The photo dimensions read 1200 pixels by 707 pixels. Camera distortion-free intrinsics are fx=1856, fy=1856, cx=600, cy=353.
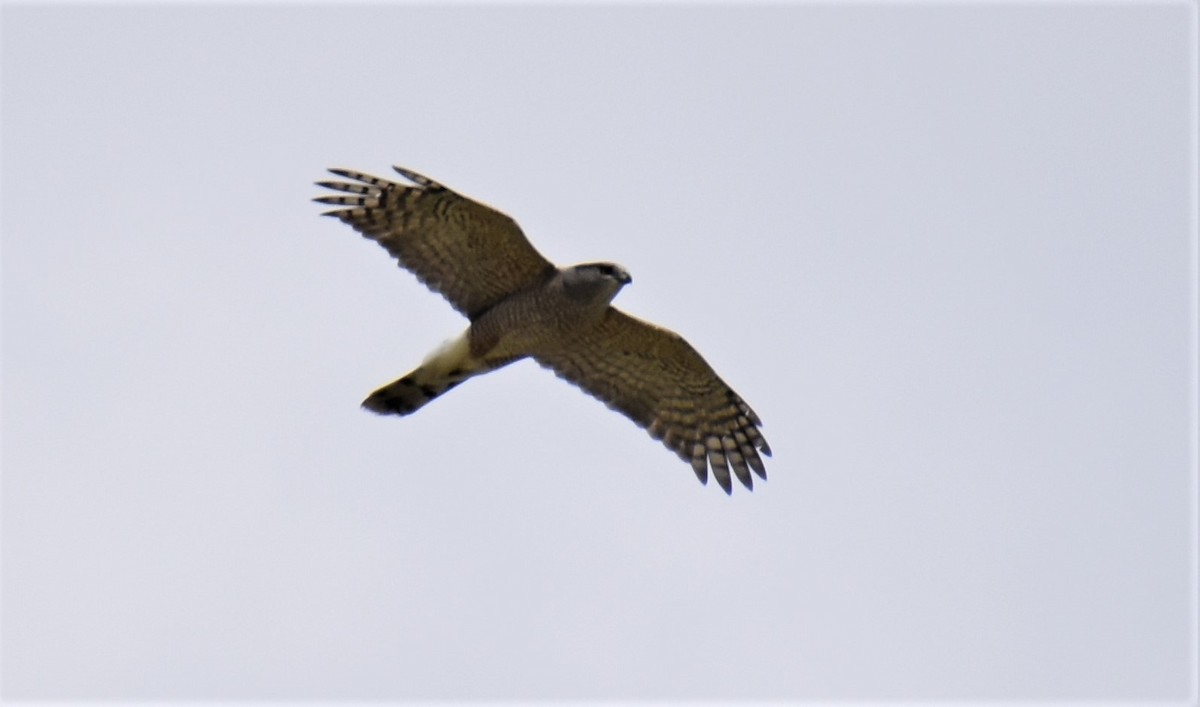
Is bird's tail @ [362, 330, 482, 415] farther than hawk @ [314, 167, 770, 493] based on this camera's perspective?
Yes

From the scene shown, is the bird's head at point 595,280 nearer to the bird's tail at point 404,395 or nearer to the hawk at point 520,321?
the hawk at point 520,321

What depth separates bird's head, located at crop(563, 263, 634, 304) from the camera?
40.7 ft

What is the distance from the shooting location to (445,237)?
12852 mm

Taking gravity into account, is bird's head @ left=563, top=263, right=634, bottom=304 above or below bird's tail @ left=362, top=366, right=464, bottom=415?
above

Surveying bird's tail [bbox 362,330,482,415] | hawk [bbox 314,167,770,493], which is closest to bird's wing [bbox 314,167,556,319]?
hawk [bbox 314,167,770,493]

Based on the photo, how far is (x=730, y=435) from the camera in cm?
1405

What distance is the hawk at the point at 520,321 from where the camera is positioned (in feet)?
41.6

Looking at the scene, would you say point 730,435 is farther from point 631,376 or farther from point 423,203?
point 423,203

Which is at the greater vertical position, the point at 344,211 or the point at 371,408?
the point at 344,211

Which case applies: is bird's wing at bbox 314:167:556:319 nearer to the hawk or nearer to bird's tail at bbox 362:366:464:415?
the hawk

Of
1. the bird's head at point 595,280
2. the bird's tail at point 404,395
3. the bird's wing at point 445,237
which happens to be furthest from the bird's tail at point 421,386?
the bird's head at point 595,280

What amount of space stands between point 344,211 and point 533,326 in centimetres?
154

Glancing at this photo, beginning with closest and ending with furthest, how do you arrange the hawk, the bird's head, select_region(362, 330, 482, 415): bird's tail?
the bird's head, the hawk, select_region(362, 330, 482, 415): bird's tail

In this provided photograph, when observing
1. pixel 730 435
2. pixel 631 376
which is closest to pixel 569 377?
pixel 631 376
